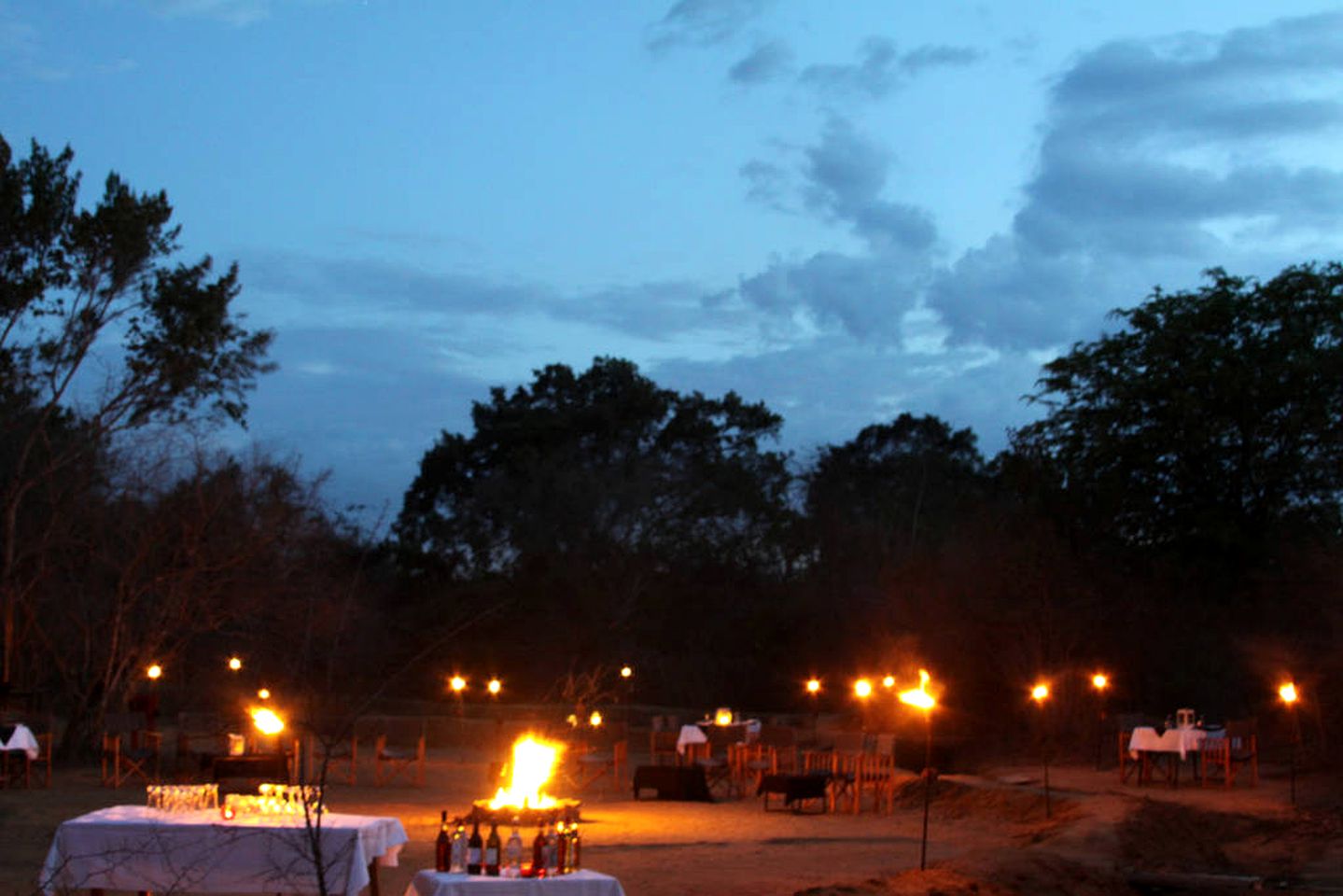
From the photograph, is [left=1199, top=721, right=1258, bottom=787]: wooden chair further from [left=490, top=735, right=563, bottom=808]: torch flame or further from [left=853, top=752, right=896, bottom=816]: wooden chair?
[left=490, top=735, right=563, bottom=808]: torch flame

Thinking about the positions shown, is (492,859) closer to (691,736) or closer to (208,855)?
(208,855)

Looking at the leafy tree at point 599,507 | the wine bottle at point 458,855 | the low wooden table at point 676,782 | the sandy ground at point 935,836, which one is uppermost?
the leafy tree at point 599,507

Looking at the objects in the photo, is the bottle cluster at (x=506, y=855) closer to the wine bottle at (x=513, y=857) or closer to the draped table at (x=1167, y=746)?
the wine bottle at (x=513, y=857)

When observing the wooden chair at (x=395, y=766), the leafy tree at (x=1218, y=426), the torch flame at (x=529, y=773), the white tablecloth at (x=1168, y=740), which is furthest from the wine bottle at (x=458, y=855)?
the leafy tree at (x=1218, y=426)

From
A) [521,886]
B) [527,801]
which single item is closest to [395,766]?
[527,801]

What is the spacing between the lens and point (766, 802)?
57.2 feet

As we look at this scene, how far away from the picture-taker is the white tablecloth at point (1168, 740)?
1825 cm

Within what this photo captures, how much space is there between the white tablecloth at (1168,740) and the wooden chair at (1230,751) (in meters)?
0.25

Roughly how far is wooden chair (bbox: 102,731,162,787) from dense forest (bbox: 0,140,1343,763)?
184 centimetres

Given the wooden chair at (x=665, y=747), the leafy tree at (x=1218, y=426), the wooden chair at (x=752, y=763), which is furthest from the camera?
the leafy tree at (x=1218, y=426)

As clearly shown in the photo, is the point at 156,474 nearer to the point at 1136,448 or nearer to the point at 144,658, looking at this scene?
the point at 144,658

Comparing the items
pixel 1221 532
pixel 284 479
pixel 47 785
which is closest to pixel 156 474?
pixel 284 479

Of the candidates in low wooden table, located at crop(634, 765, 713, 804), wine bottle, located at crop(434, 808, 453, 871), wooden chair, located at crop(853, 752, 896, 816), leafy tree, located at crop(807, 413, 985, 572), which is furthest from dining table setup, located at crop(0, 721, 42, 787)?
leafy tree, located at crop(807, 413, 985, 572)

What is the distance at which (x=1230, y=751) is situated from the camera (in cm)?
1898
